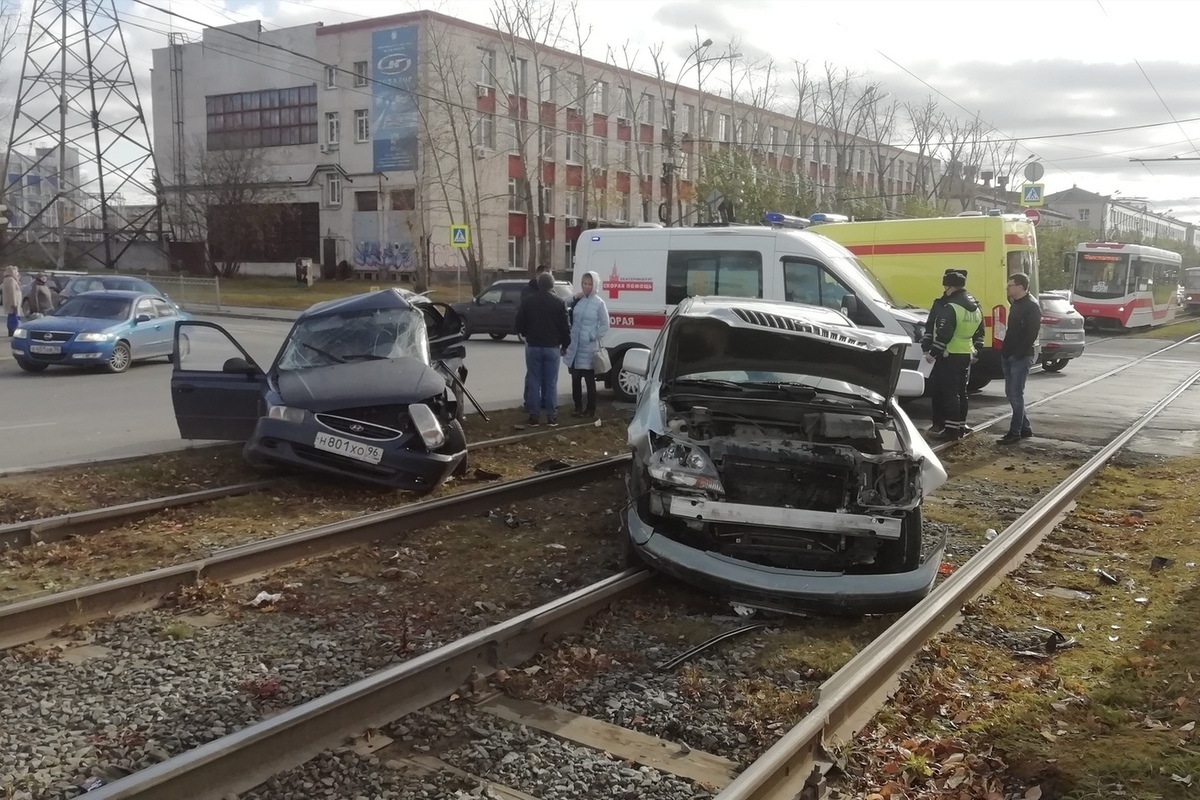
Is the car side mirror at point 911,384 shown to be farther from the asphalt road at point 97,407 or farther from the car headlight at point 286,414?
the car headlight at point 286,414

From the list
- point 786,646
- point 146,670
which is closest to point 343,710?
point 146,670

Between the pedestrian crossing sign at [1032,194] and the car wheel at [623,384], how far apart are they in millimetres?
23745

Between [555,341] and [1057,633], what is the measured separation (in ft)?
25.8

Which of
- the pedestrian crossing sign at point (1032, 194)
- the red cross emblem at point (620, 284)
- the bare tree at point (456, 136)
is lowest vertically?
the red cross emblem at point (620, 284)


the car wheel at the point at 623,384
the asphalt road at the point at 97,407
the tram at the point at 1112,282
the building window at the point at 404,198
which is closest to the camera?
the asphalt road at the point at 97,407

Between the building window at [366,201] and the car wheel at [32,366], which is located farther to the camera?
the building window at [366,201]

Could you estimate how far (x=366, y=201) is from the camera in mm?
51594

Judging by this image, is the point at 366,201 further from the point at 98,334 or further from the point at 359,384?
the point at 359,384

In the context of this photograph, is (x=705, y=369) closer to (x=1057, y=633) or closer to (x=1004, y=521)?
(x=1057, y=633)

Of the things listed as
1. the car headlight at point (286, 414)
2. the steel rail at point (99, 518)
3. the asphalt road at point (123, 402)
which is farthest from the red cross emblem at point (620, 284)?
the car headlight at point (286, 414)

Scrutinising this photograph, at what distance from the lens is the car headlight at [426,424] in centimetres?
864

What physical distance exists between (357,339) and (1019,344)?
7.64 m

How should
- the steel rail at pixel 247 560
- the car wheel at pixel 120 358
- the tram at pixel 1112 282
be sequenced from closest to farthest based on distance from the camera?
1. the steel rail at pixel 247 560
2. the car wheel at pixel 120 358
3. the tram at pixel 1112 282

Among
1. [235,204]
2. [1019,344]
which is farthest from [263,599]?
[235,204]
